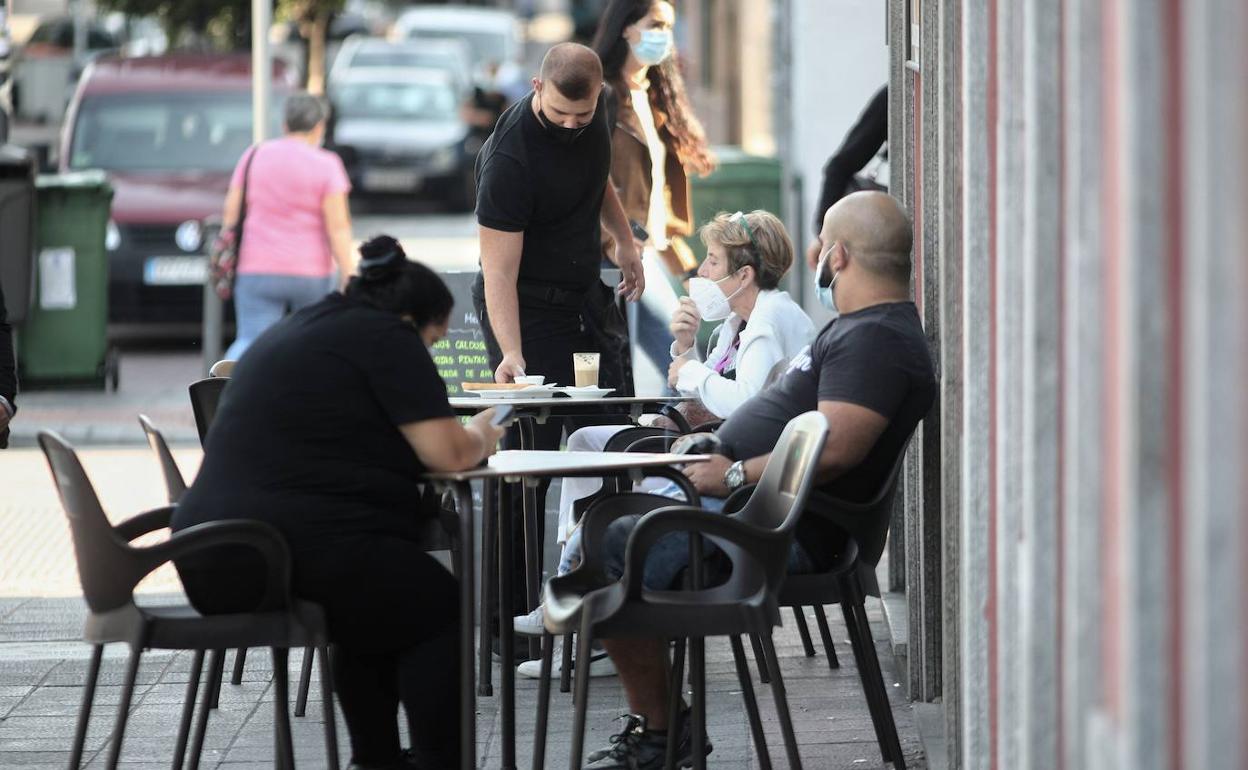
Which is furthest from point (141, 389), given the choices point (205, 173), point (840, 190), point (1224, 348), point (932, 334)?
point (1224, 348)

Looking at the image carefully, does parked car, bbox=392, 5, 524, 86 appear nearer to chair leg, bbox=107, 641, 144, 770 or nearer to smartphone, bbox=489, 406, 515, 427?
smartphone, bbox=489, 406, 515, 427

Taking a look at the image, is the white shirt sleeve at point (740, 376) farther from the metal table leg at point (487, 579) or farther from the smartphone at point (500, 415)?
the smartphone at point (500, 415)

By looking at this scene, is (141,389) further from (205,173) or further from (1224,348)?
(1224,348)

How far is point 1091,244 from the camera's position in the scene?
254 centimetres

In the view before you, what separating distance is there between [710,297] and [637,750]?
1.48 metres

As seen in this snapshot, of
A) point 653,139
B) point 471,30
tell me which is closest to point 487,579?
point 653,139

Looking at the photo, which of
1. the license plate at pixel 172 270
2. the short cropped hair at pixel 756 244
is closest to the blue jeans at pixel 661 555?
the short cropped hair at pixel 756 244

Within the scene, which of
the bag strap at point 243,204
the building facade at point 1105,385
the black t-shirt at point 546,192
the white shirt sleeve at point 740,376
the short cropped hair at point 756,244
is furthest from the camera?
the bag strap at point 243,204

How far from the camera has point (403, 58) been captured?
2894 centimetres

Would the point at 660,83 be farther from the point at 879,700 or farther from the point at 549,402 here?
the point at 879,700

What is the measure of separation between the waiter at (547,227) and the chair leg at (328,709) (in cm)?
183

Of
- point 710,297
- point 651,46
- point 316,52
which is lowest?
point 710,297

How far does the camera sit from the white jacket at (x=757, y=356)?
586 centimetres

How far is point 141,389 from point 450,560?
8206mm
